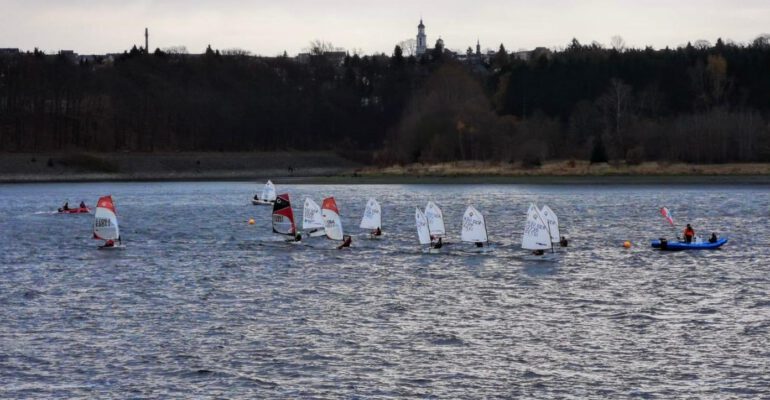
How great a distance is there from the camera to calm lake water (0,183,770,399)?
96.2 feet

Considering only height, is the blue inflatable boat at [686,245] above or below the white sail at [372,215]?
below

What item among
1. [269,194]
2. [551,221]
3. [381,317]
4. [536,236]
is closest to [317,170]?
[269,194]

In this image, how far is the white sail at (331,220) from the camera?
6088cm

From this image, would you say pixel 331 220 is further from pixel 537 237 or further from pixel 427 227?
pixel 537 237

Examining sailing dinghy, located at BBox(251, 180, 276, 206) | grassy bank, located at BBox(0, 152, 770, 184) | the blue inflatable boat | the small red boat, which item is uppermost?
grassy bank, located at BBox(0, 152, 770, 184)

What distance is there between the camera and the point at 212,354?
32625 mm

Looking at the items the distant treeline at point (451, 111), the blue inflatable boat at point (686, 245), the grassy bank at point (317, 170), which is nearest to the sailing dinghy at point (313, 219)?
the blue inflatable boat at point (686, 245)

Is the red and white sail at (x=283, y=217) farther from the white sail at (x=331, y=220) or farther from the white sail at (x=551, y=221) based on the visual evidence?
the white sail at (x=551, y=221)

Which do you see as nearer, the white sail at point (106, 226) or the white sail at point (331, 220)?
the white sail at point (106, 226)

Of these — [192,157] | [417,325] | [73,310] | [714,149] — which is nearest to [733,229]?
[417,325]

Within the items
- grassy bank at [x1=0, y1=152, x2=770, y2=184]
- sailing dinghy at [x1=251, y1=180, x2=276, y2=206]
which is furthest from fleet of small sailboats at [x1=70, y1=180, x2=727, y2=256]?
grassy bank at [x1=0, y1=152, x2=770, y2=184]

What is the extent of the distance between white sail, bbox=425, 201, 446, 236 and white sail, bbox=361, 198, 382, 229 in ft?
18.7

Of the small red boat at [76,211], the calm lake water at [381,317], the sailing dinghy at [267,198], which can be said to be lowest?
the calm lake water at [381,317]

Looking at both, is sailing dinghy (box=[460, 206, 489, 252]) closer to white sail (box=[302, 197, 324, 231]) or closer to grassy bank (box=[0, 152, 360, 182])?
white sail (box=[302, 197, 324, 231])
